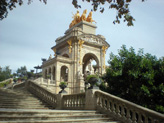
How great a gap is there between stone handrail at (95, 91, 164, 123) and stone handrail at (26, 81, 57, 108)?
4.19m

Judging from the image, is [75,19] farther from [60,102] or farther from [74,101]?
[74,101]

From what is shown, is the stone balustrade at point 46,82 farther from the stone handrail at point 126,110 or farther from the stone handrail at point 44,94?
the stone handrail at point 126,110

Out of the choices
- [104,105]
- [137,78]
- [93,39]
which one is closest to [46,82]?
[93,39]

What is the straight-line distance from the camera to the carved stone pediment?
39.2m

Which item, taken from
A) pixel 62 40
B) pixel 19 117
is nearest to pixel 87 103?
pixel 19 117

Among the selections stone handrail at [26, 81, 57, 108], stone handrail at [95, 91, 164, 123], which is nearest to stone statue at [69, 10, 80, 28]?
stone handrail at [26, 81, 57, 108]

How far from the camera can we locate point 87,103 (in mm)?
9820

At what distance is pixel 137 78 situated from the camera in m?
13.5

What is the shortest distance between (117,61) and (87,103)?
5825 mm

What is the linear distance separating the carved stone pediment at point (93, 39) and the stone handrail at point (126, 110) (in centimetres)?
3023

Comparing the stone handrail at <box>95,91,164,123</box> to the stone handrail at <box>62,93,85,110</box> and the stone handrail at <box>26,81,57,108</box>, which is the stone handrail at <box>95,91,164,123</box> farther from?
the stone handrail at <box>26,81,57,108</box>

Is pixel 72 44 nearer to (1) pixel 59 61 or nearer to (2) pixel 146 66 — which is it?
(1) pixel 59 61

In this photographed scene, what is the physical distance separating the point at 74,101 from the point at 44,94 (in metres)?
3.90

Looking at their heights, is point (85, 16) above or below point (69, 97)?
above
